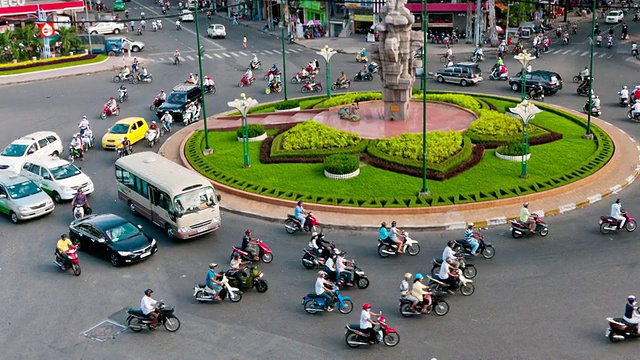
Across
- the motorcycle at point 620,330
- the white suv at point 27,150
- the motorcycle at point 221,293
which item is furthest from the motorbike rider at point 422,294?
the white suv at point 27,150

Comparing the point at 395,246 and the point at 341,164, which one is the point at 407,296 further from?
the point at 341,164

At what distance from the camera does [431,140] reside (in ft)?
114

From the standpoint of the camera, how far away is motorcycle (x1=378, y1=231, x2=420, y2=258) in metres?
25.9

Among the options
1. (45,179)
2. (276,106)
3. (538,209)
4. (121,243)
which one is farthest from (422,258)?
(276,106)

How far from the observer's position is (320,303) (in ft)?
72.3

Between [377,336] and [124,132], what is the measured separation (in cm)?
2504

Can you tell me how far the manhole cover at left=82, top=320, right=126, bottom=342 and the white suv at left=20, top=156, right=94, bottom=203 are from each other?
38.8 feet

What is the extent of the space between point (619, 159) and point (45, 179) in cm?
2746

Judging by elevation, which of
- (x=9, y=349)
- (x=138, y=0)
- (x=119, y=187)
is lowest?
(x=9, y=349)

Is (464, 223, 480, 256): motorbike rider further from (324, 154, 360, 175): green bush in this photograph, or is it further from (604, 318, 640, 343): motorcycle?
(324, 154, 360, 175): green bush

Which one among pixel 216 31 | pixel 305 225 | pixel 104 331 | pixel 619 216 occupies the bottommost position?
pixel 104 331

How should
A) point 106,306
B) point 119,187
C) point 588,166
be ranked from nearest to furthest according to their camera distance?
point 106,306 → point 119,187 → point 588,166

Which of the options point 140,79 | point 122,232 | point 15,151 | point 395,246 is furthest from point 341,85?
point 122,232

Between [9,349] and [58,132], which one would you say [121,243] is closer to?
[9,349]
